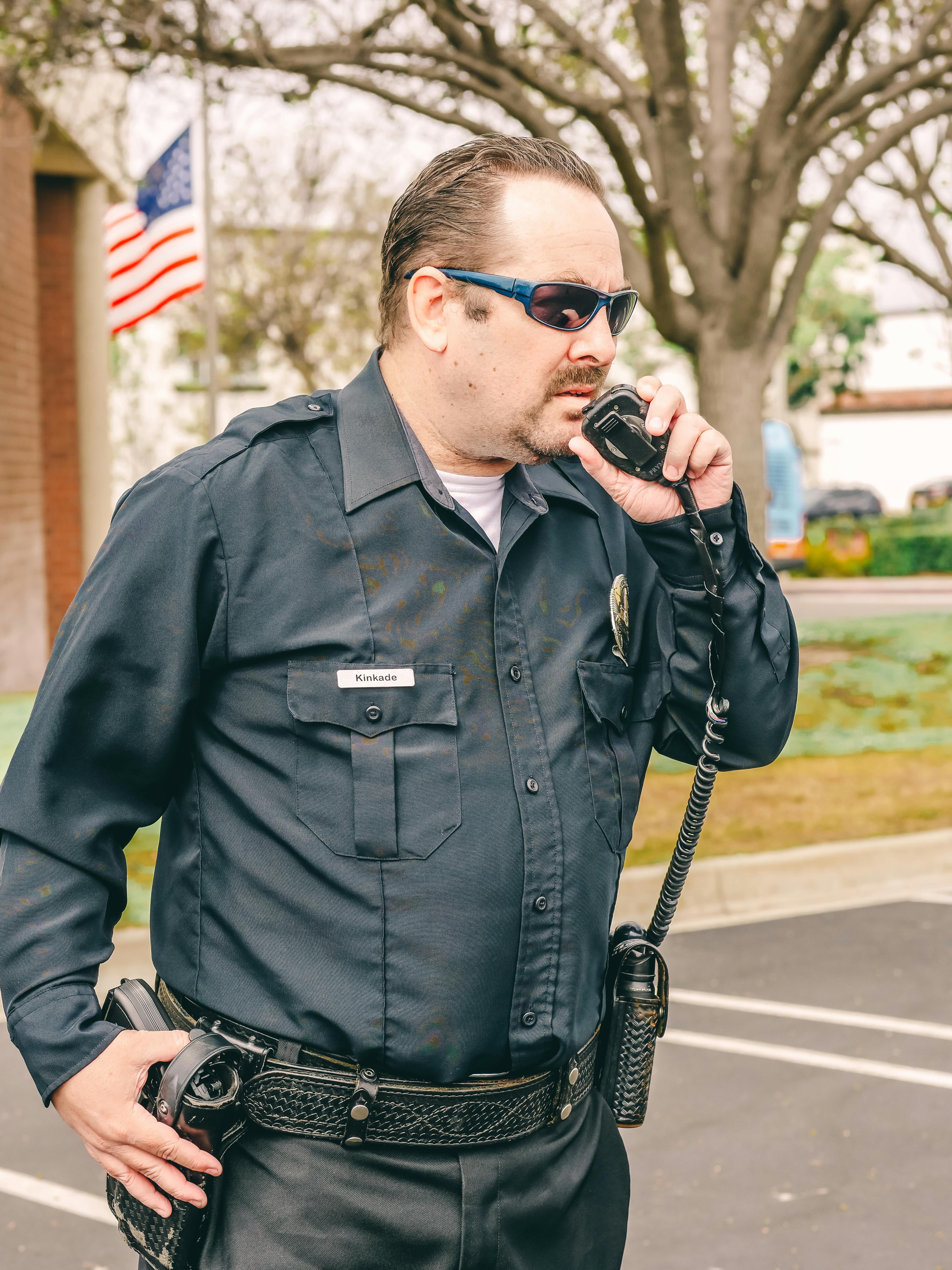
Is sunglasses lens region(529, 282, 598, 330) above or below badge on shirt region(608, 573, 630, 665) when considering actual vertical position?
above

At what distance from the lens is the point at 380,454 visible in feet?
6.67

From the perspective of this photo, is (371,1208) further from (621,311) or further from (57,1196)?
(57,1196)

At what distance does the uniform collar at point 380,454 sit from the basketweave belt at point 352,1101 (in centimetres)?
74

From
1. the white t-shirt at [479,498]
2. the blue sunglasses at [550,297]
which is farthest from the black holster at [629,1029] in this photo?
the blue sunglasses at [550,297]

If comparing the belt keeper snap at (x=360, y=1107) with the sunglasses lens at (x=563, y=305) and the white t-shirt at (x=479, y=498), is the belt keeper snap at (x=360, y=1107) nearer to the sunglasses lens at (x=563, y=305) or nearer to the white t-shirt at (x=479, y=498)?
the white t-shirt at (x=479, y=498)

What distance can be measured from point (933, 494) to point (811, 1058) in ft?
157

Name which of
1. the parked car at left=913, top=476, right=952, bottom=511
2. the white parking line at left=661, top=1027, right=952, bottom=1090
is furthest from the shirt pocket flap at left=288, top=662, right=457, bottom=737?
the parked car at left=913, top=476, right=952, bottom=511

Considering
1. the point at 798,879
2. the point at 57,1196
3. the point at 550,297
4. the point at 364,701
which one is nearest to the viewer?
the point at 364,701

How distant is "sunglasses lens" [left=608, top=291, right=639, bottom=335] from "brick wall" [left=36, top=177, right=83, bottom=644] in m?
13.7

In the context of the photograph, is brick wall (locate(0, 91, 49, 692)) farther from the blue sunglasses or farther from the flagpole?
the blue sunglasses

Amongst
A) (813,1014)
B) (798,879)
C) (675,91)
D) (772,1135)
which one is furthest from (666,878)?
(675,91)

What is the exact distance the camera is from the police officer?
1.84 meters

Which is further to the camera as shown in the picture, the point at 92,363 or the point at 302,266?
the point at 302,266

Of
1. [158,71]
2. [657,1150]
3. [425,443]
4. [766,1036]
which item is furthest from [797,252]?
[425,443]
